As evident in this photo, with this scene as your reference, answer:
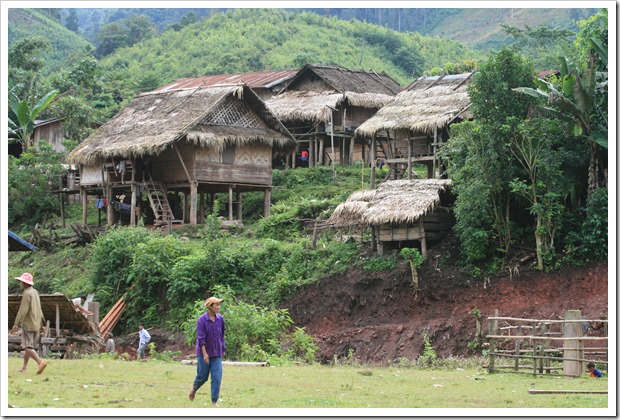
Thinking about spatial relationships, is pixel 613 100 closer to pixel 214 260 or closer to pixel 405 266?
pixel 405 266

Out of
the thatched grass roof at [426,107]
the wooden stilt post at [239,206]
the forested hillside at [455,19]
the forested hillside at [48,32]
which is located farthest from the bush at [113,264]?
the forested hillside at [455,19]

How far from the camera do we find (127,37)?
243 feet

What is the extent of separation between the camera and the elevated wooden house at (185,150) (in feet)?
109

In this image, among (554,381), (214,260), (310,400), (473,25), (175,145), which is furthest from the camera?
(473,25)

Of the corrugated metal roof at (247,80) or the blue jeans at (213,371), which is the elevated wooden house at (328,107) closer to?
the corrugated metal roof at (247,80)

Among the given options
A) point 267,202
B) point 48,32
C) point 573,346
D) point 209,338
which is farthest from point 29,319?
point 48,32

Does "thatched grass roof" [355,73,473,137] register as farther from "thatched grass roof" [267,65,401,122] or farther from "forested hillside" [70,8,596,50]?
"forested hillside" [70,8,596,50]

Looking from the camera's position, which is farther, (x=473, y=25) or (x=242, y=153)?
(x=473, y=25)

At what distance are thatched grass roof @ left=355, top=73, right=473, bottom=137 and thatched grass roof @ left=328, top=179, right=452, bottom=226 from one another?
199 inches

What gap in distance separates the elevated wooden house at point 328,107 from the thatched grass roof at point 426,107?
522 centimetres

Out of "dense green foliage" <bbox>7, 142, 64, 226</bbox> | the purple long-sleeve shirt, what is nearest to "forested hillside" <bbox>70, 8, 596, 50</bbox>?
"dense green foliage" <bbox>7, 142, 64, 226</bbox>

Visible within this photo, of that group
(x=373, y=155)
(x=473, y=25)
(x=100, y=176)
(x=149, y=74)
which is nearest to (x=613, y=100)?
(x=373, y=155)

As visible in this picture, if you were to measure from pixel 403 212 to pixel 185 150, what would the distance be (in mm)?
10141

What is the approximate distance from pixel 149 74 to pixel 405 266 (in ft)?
109
